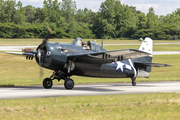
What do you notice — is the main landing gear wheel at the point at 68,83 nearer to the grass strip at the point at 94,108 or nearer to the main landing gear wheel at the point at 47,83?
the main landing gear wheel at the point at 47,83

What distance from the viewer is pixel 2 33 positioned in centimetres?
9556

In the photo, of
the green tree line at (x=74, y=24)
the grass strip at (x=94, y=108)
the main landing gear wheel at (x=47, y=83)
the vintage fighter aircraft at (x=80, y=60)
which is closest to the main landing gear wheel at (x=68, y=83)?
the vintage fighter aircraft at (x=80, y=60)

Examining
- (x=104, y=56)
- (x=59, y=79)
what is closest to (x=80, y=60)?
(x=104, y=56)

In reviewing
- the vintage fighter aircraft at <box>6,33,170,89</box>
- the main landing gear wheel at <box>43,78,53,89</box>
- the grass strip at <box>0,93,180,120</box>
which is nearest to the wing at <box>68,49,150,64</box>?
the vintage fighter aircraft at <box>6,33,170,89</box>

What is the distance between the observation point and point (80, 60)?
17.6 meters

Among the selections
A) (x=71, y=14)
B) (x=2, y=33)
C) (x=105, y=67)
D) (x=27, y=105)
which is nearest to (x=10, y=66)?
(x=105, y=67)

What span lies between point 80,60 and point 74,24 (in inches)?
3496

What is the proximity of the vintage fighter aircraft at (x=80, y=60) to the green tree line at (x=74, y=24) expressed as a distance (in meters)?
75.5

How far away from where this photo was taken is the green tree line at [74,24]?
322 feet

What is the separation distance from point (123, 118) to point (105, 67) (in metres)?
8.64

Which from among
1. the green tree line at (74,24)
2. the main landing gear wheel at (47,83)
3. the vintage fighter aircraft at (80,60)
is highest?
the green tree line at (74,24)

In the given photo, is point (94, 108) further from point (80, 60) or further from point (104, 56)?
point (80, 60)

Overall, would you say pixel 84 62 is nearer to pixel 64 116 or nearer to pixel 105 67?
pixel 105 67

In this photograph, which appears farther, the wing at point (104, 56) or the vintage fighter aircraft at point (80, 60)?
the vintage fighter aircraft at point (80, 60)
